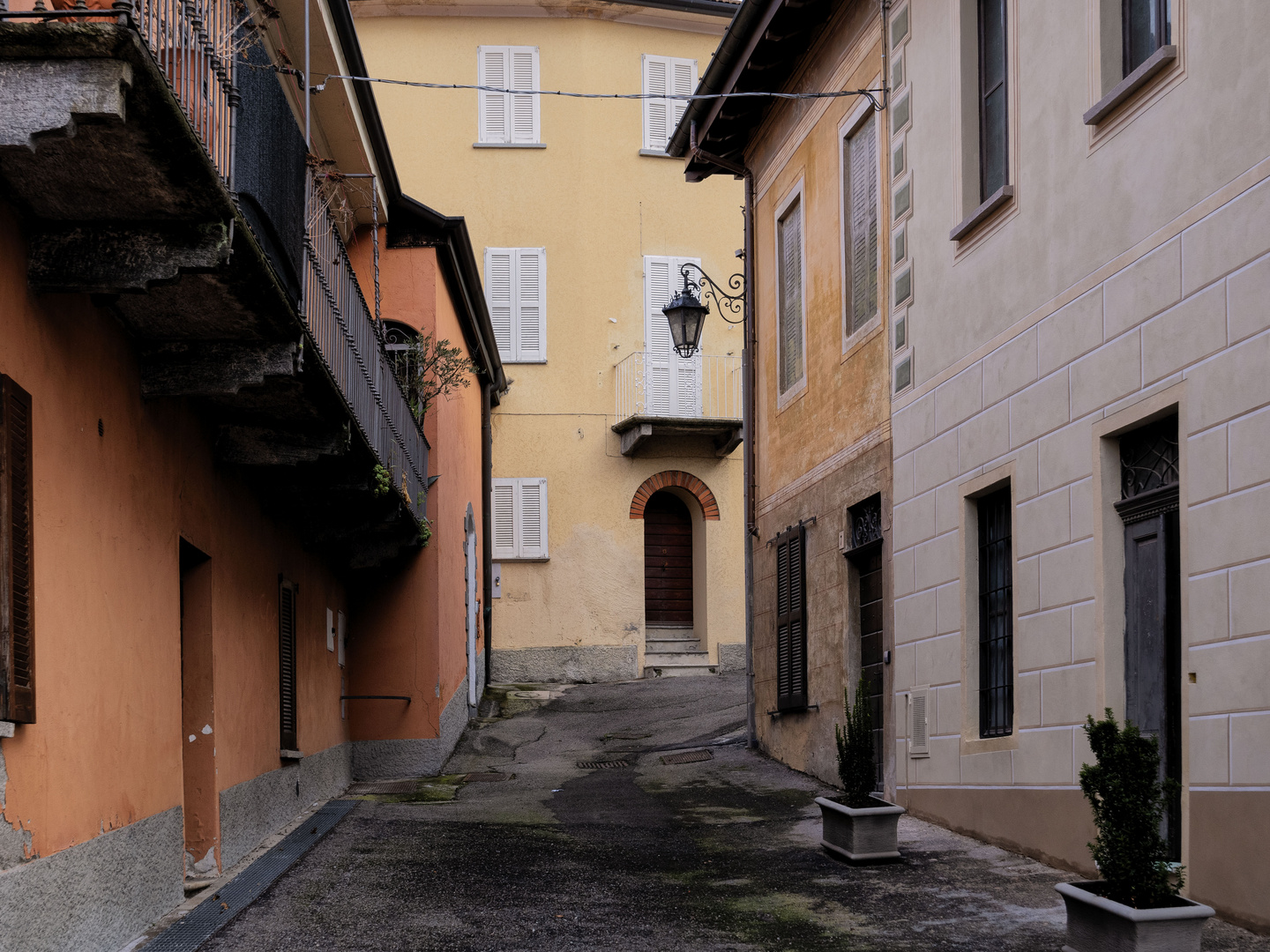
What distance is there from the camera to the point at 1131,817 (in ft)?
18.2

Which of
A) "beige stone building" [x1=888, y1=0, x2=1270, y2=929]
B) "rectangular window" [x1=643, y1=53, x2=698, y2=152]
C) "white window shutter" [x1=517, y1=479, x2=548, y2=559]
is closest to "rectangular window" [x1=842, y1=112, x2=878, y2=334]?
"beige stone building" [x1=888, y1=0, x2=1270, y2=929]

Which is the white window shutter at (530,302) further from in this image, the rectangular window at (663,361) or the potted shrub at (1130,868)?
the potted shrub at (1130,868)

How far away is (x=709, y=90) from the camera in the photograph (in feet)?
47.2

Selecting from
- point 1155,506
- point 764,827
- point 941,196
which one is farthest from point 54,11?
point 764,827

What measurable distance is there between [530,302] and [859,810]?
50.7ft

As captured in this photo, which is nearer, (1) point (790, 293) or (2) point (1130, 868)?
(2) point (1130, 868)

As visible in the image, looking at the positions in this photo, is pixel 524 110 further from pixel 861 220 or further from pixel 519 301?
pixel 861 220

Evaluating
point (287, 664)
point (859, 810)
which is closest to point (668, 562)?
point (287, 664)

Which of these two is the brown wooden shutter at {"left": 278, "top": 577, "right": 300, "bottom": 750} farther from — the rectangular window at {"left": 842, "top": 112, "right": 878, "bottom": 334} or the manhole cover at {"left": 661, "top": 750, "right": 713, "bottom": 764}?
the rectangular window at {"left": 842, "top": 112, "right": 878, "bottom": 334}

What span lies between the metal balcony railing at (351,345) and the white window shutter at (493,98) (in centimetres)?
1101

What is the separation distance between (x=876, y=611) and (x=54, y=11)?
Result: 8080 mm

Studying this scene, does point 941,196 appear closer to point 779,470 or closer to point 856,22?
point 856,22

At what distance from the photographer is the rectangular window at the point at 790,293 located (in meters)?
13.8

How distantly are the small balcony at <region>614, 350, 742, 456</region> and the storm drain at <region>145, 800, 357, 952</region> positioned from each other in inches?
469
